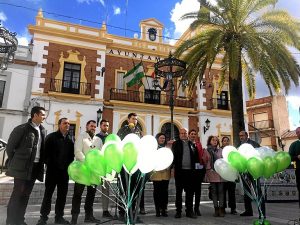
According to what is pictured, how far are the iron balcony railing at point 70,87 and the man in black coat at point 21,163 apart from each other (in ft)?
37.4

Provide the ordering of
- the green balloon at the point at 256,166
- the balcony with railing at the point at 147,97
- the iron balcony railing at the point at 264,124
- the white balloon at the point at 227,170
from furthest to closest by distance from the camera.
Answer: the iron balcony railing at the point at 264,124
the balcony with railing at the point at 147,97
the white balloon at the point at 227,170
the green balloon at the point at 256,166

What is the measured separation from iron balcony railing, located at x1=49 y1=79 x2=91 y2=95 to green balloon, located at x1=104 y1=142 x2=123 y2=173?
12.9 meters

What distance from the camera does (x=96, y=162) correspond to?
3.27 metres

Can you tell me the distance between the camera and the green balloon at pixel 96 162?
327 cm

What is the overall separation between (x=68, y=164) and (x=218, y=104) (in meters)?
15.1

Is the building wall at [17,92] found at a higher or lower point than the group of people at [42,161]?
higher

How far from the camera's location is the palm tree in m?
9.53

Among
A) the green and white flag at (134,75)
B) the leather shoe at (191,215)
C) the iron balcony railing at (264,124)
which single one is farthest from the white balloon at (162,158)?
the iron balcony railing at (264,124)

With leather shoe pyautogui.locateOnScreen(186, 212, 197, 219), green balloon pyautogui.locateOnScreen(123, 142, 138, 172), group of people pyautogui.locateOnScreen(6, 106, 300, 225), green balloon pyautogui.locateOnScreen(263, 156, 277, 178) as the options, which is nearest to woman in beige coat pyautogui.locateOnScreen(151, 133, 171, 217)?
group of people pyautogui.locateOnScreen(6, 106, 300, 225)

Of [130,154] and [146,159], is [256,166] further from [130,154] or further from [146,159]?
[130,154]

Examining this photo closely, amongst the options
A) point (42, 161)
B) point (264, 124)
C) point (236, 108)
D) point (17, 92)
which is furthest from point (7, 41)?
point (264, 124)

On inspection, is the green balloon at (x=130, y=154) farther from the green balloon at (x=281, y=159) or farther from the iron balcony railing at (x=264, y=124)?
the iron balcony railing at (x=264, y=124)

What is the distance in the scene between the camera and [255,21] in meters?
10.3

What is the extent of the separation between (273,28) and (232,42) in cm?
183
